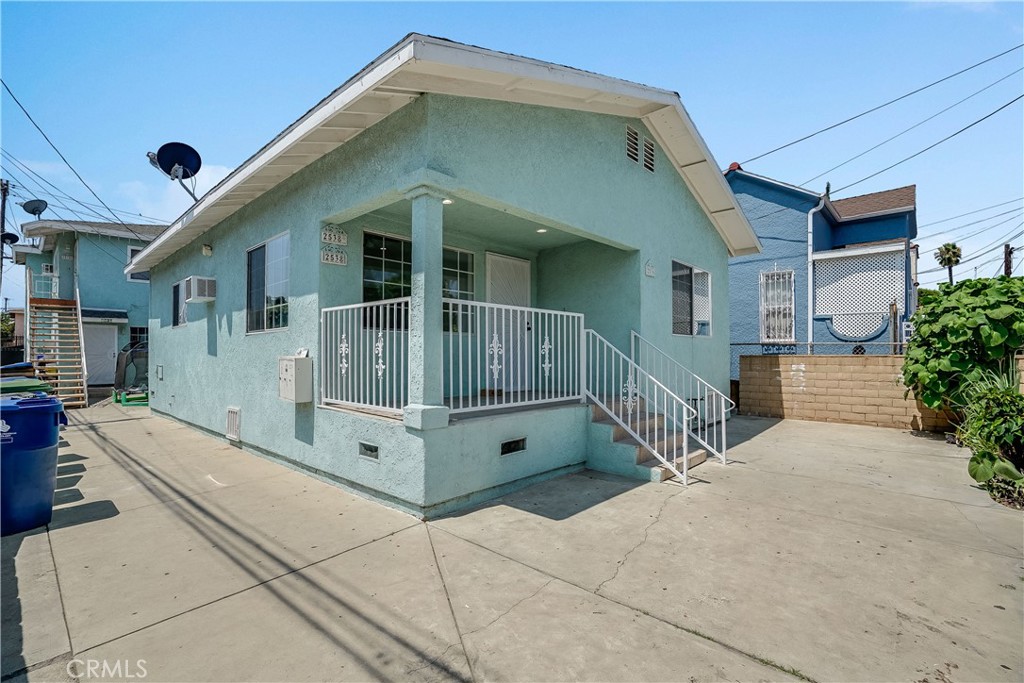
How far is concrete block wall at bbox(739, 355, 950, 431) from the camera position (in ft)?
28.2

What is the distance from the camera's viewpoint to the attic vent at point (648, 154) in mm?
7172

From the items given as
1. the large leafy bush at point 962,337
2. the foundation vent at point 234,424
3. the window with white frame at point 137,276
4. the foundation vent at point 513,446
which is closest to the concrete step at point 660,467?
the foundation vent at point 513,446

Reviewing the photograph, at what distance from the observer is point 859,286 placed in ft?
42.3

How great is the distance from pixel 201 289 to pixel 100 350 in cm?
1362

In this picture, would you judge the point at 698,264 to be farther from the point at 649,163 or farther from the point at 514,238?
the point at 514,238

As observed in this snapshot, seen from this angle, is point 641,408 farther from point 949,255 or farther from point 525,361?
point 949,255

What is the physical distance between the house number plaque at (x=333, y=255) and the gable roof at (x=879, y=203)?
1707cm

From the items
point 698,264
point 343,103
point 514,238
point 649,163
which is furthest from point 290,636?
point 698,264

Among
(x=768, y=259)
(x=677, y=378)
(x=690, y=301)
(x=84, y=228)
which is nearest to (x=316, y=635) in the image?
(x=677, y=378)

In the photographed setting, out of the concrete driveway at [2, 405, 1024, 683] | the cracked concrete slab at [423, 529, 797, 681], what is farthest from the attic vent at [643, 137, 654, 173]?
the cracked concrete slab at [423, 529, 797, 681]

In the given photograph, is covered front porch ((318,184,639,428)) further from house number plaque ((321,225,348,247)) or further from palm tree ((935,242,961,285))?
palm tree ((935,242,961,285))

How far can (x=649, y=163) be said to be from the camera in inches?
287

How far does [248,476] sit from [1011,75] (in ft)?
49.9

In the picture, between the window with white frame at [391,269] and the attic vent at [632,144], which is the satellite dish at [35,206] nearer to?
the window with white frame at [391,269]
